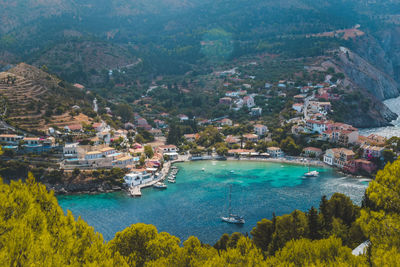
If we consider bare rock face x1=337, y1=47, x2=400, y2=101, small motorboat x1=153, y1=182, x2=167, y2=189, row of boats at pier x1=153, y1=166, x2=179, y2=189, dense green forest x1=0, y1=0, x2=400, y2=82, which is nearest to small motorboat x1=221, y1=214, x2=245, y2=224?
small motorboat x1=153, y1=182, x2=167, y2=189

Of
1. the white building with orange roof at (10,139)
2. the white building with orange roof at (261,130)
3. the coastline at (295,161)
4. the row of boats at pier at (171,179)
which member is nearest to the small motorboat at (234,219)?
the row of boats at pier at (171,179)

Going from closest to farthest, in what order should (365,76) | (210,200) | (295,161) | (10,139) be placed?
1. (210,200)
2. (10,139)
3. (295,161)
4. (365,76)

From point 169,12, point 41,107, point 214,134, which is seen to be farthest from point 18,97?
point 169,12

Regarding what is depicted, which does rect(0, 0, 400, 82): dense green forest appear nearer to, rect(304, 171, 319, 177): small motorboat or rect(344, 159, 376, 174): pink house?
rect(344, 159, 376, 174): pink house

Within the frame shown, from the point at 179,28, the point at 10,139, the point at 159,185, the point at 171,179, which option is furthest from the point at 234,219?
the point at 179,28

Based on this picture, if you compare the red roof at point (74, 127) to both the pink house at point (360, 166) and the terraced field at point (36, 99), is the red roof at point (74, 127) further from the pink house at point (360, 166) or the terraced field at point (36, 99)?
the pink house at point (360, 166)

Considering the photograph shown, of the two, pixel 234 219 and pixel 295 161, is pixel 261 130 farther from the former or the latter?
pixel 234 219

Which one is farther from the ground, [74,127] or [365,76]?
[365,76]

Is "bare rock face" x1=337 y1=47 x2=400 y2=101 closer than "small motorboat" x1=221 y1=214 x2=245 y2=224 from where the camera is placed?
No

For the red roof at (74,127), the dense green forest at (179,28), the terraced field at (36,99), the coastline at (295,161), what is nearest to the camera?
the coastline at (295,161)
